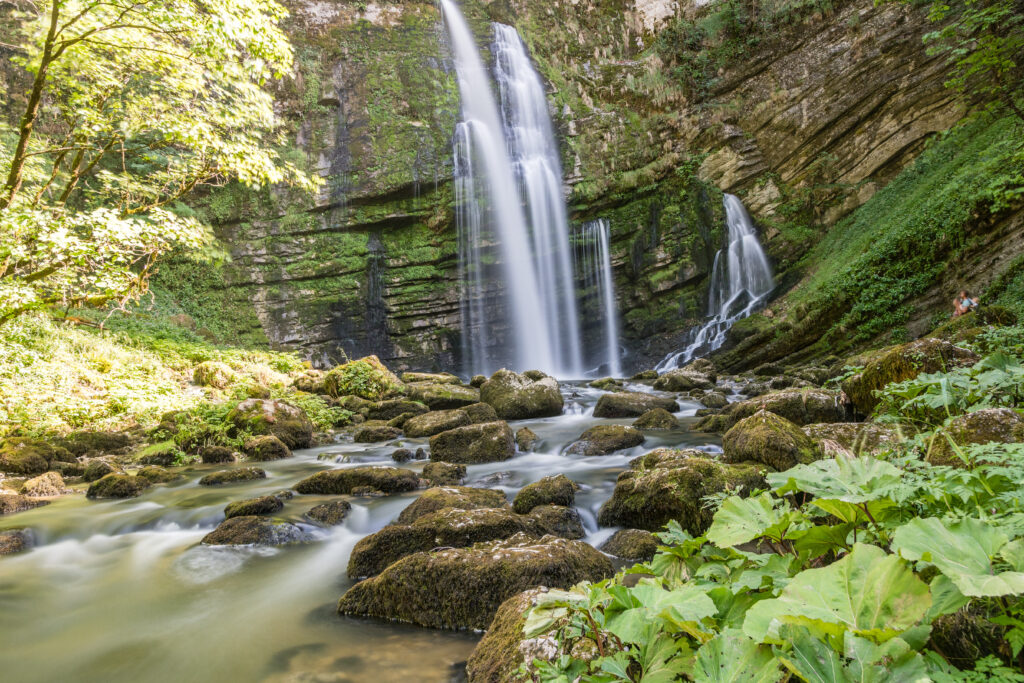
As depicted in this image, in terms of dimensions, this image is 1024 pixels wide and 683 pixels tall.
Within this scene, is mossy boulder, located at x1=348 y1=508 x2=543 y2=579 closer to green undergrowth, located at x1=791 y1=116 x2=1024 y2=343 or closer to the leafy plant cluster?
the leafy plant cluster

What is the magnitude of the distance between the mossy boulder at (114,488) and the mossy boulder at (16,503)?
439mm

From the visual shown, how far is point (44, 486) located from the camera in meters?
6.30

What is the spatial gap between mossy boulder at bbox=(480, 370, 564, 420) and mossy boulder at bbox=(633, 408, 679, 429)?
2707 millimetres

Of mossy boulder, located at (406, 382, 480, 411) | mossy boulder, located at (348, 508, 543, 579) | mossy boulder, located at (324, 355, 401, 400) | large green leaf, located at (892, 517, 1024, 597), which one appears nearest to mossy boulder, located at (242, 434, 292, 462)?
mossy boulder, located at (406, 382, 480, 411)

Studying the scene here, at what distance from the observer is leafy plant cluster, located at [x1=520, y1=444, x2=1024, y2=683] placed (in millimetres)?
833

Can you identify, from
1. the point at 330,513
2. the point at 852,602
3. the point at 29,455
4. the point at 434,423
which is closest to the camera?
the point at 852,602

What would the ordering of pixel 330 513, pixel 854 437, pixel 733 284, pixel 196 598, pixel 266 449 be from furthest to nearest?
1. pixel 733 284
2. pixel 266 449
3. pixel 330 513
4. pixel 854 437
5. pixel 196 598

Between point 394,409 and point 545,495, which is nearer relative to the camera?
point 545,495

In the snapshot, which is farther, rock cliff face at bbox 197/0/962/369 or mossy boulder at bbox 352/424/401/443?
rock cliff face at bbox 197/0/962/369

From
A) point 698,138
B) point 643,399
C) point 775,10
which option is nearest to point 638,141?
point 698,138

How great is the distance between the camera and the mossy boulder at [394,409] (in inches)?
452

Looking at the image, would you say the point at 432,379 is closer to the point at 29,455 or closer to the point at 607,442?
the point at 607,442

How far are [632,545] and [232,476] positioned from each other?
19.1 ft

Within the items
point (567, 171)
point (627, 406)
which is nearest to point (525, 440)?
point (627, 406)
